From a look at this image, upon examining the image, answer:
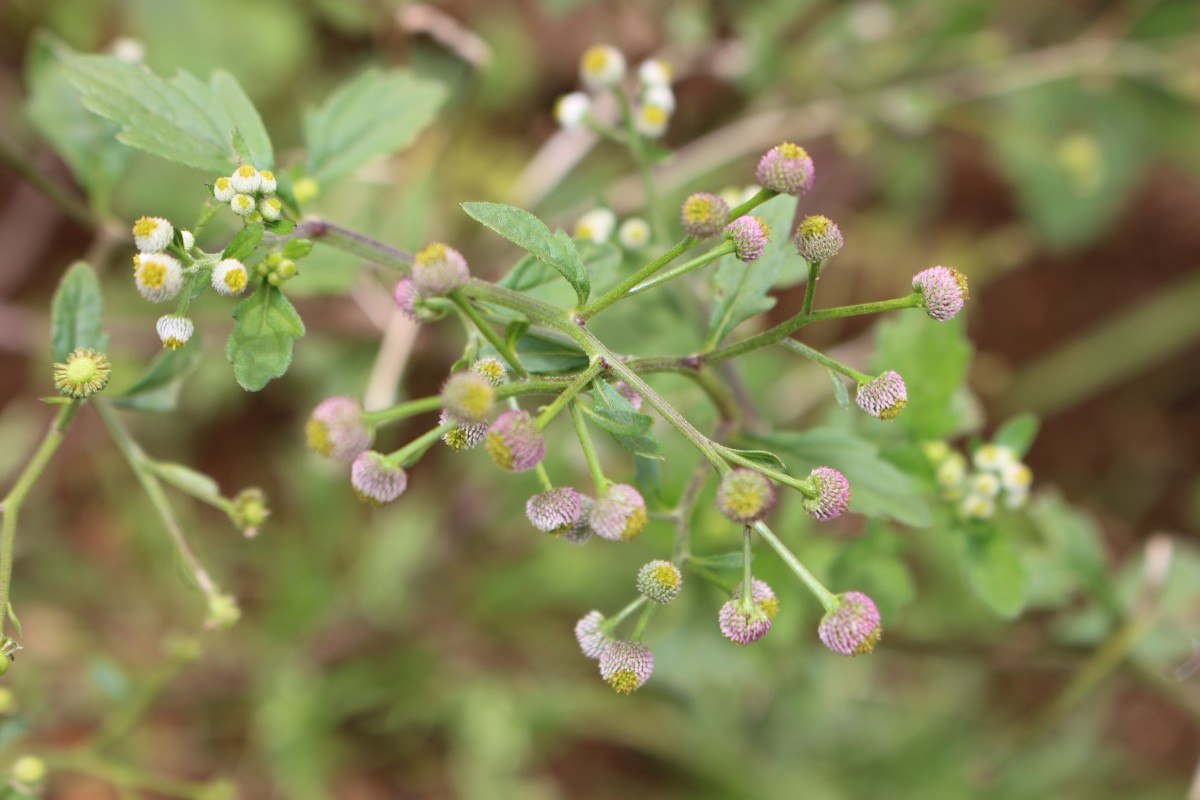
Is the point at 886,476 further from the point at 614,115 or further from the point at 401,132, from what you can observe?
the point at 614,115

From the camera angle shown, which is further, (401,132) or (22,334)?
(22,334)

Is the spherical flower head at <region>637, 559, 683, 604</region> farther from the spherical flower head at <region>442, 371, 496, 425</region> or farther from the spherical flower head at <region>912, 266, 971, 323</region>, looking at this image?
the spherical flower head at <region>912, 266, 971, 323</region>

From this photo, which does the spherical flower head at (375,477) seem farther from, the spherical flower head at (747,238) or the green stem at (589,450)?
the spherical flower head at (747,238)

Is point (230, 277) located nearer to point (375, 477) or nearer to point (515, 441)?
point (375, 477)

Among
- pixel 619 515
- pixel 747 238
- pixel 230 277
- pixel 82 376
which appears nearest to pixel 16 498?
pixel 82 376

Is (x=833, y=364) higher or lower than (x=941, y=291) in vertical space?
lower

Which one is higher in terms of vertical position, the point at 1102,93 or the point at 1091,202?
the point at 1102,93

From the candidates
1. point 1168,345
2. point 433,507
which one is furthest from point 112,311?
point 1168,345
